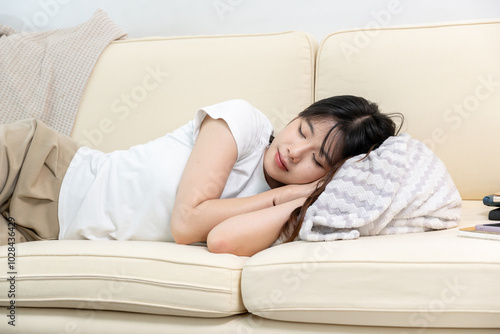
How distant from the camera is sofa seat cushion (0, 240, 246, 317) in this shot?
109cm

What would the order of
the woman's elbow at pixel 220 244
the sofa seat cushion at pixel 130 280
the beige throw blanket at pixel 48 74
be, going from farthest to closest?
A: the beige throw blanket at pixel 48 74 < the woman's elbow at pixel 220 244 < the sofa seat cushion at pixel 130 280

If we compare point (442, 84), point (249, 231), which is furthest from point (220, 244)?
point (442, 84)

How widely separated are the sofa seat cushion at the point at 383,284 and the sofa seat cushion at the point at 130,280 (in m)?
0.06

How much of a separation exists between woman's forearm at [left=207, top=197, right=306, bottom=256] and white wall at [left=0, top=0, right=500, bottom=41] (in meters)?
1.11

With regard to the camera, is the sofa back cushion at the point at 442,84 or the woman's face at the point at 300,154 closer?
the woman's face at the point at 300,154

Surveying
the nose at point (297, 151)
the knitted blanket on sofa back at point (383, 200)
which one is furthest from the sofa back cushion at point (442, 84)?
the nose at point (297, 151)

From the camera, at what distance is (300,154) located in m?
1.33

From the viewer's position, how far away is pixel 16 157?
4.67 ft

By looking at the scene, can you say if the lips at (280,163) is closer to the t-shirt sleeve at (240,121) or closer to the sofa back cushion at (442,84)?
the t-shirt sleeve at (240,121)

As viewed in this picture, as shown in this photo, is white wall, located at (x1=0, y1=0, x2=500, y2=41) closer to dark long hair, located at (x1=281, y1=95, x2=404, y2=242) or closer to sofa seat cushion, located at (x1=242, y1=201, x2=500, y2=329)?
dark long hair, located at (x1=281, y1=95, x2=404, y2=242)

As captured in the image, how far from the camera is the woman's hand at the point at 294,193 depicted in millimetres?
1330

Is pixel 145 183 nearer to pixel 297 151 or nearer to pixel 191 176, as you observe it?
pixel 191 176

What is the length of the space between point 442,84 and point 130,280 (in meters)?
1.12

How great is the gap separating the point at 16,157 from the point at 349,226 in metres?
0.88
